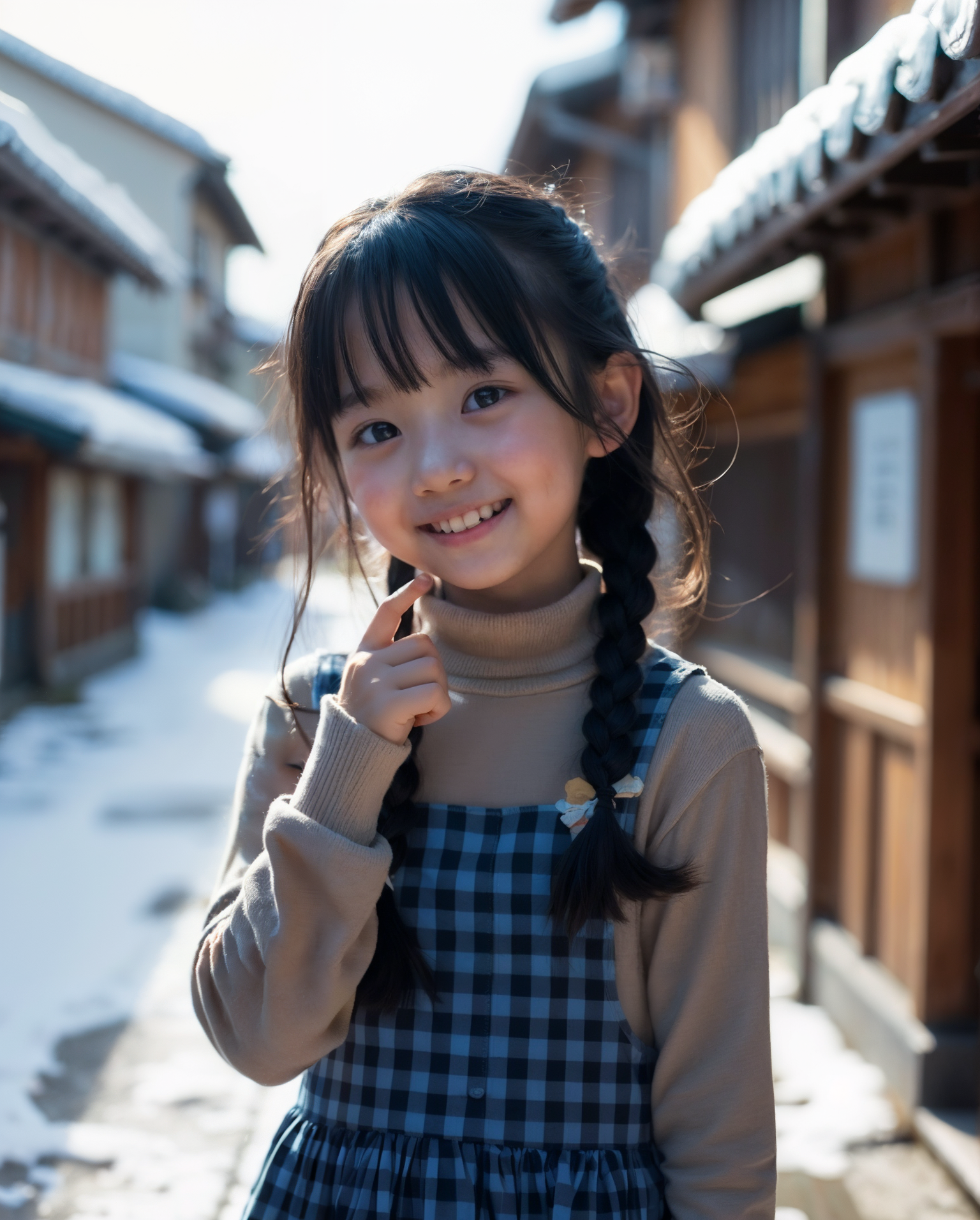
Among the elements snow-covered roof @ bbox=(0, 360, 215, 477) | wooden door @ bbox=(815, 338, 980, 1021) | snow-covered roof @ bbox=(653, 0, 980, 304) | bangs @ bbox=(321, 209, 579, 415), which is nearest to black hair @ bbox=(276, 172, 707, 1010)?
bangs @ bbox=(321, 209, 579, 415)

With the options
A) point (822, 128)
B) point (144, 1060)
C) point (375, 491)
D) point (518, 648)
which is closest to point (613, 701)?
point (518, 648)

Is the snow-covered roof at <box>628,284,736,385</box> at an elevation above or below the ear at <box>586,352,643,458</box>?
above

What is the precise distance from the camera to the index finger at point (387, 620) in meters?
1.34

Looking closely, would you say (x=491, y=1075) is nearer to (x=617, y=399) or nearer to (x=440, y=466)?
(x=440, y=466)

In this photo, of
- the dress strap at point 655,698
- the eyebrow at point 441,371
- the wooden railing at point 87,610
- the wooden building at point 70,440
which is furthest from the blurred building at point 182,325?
the wooden railing at point 87,610

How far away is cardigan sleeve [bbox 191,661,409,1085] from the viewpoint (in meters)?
1.23

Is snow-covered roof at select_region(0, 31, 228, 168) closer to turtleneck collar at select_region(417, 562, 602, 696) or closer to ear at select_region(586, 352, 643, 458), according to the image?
ear at select_region(586, 352, 643, 458)

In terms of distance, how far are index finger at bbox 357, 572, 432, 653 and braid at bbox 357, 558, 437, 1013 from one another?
185 millimetres

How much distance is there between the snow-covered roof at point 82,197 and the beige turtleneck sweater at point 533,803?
4.59ft

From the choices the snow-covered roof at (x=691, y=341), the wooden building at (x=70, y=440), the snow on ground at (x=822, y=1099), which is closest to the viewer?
the snow on ground at (x=822, y=1099)

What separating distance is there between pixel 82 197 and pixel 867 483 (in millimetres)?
5108

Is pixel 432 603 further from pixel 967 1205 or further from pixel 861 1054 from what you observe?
pixel 861 1054

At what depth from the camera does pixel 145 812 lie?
22.7 ft

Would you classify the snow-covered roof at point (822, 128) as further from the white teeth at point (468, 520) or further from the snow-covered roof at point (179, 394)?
the snow-covered roof at point (179, 394)
